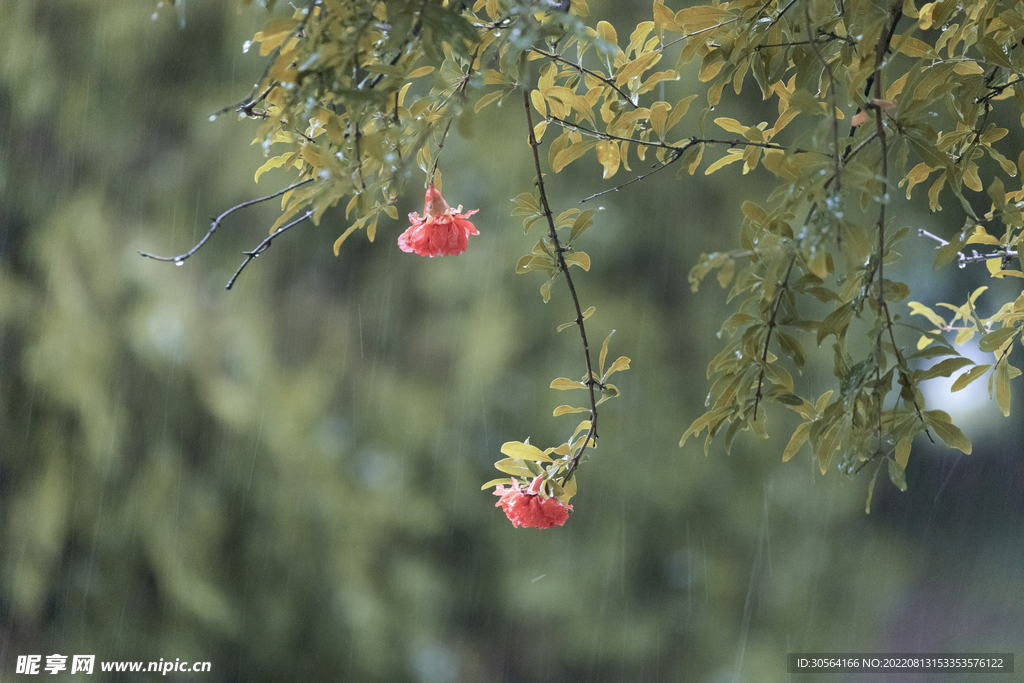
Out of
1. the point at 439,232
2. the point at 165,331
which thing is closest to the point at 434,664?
the point at 165,331

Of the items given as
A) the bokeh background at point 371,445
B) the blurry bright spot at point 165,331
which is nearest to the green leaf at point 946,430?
the bokeh background at point 371,445

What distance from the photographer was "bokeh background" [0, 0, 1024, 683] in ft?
7.62

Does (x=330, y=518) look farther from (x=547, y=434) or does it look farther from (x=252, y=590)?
(x=547, y=434)

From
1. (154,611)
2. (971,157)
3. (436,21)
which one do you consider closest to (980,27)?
(971,157)

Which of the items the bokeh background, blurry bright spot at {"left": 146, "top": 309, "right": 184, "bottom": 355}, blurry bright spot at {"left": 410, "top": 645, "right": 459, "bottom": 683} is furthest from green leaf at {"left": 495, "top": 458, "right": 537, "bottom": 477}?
blurry bright spot at {"left": 146, "top": 309, "right": 184, "bottom": 355}

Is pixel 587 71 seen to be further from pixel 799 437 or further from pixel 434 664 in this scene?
pixel 434 664

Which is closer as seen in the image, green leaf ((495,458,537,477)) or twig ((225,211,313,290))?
twig ((225,211,313,290))

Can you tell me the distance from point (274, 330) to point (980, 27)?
2.27 m

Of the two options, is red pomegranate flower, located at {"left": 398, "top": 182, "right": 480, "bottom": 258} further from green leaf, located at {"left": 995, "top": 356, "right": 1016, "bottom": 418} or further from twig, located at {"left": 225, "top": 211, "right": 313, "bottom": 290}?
green leaf, located at {"left": 995, "top": 356, "right": 1016, "bottom": 418}

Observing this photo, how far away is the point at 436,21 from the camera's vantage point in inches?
16.8

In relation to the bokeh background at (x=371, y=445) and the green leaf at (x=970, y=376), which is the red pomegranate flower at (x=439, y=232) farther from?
the bokeh background at (x=371, y=445)

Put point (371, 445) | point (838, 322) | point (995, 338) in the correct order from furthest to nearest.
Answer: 1. point (371, 445)
2. point (995, 338)
3. point (838, 322)

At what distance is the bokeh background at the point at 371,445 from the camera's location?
7.62ft

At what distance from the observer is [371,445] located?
2498 mm
